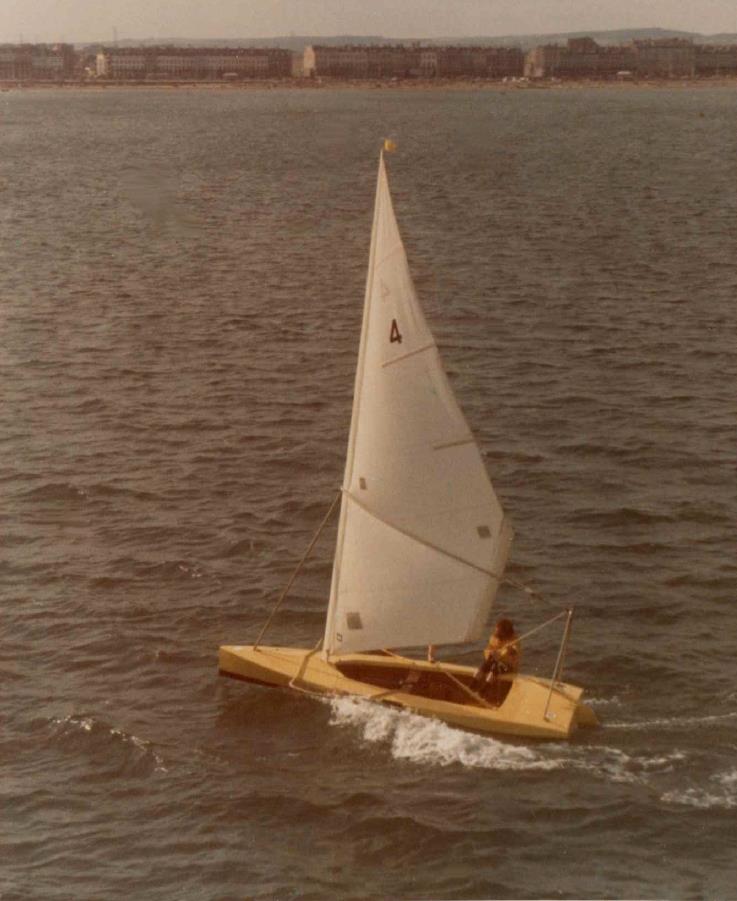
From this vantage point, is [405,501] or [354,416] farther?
[405,501]

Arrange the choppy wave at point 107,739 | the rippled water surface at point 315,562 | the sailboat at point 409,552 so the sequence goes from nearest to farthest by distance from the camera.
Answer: the rippled water surface at point 315,562 → the sailboat at point 409,552 → the choppy wave at point 107,739

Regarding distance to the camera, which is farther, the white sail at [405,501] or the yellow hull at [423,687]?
the yellow hull at [423,687]

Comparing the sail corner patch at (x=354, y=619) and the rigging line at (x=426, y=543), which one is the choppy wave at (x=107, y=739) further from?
the rigging line at (x=426, y=543)

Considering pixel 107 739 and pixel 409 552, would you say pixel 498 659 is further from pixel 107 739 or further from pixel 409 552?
pixel 107 739

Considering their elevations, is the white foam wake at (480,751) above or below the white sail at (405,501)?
below

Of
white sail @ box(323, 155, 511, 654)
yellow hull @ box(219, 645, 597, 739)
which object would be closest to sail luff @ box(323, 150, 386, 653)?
white sail @ box(323, 155, 511, 654)

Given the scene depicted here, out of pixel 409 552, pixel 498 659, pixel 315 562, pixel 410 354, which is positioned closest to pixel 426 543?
pixel 409 552

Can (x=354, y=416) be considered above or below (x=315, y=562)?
above

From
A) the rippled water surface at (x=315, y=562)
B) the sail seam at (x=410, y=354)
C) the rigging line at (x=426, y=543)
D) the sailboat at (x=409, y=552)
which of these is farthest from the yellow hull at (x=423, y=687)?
the sail seam at (x=410, y=354)
